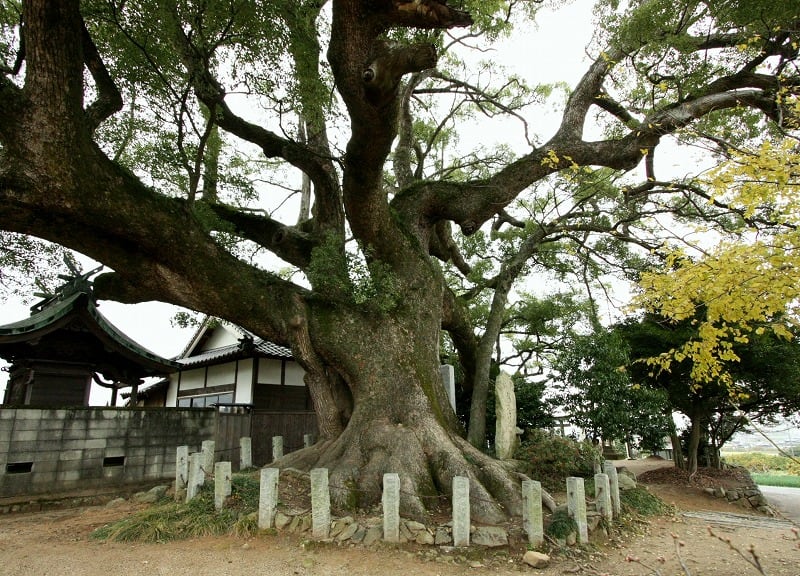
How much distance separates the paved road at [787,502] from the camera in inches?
360

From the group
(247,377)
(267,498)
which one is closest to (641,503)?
(267,498)

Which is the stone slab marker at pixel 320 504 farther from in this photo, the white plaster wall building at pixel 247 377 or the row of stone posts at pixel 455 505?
the white plaster wall building at pixel 247 377

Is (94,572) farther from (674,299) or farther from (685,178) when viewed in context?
(685,178)

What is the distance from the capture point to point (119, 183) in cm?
646

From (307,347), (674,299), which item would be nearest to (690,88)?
(674,299)

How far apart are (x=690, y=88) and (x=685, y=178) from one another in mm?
1638

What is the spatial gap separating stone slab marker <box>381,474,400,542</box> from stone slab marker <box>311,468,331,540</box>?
77 cm

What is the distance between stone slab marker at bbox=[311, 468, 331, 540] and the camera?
5.93 metres

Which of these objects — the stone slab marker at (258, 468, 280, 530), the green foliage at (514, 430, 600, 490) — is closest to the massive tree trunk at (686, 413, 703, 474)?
the green foliage at (514, 430, 600, 490)

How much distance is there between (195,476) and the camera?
7309 mm

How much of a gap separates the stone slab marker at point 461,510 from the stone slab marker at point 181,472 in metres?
4.79

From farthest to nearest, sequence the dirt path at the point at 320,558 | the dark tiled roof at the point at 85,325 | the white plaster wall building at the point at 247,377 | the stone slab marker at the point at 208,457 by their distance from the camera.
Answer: the white plaster wall building at the point at 247,377 → the dark tiled roof at the point at 85,325 → the stone slab marker at the point at 208,457 → the dirt path at the point at 320,558

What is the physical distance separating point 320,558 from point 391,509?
100cm

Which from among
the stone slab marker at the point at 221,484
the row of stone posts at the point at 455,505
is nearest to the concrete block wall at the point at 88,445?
the stone slab marker at the point at 221,484
